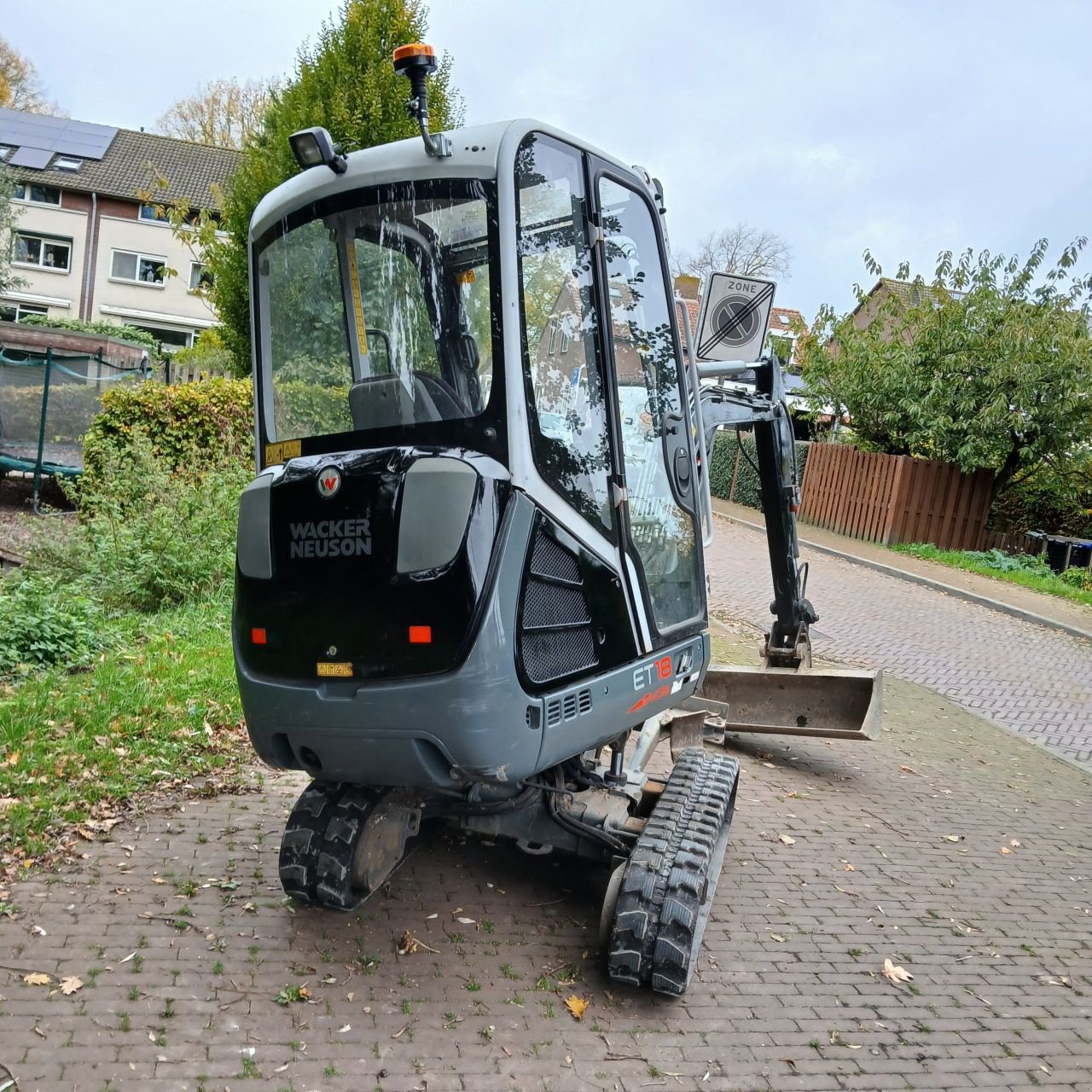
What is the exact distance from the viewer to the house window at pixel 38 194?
130 feet

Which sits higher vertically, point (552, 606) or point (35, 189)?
point (35, 189)

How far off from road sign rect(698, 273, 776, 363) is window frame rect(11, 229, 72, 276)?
39.6 metres

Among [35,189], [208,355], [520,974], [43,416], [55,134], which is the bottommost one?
[520,974]

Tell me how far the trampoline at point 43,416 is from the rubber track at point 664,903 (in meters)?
12.7

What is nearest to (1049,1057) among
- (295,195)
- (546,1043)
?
(546,1043)

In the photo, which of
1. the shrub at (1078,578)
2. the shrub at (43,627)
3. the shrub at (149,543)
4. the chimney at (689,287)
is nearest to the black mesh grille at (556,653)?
the shrub at (43,627)

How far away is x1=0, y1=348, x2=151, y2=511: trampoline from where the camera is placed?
14727 mm

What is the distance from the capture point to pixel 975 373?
62.8 feet

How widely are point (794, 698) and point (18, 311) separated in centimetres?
4000

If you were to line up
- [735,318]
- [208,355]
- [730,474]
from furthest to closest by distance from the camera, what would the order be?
[730,474]
[208,355]
[735,318]

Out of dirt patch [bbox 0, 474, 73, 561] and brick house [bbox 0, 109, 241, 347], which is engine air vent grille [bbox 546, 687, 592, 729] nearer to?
dirt patch [bbox 0, 474, 73, 561]

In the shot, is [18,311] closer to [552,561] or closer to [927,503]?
[927,503]

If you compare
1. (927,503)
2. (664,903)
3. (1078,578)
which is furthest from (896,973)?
(927,503)

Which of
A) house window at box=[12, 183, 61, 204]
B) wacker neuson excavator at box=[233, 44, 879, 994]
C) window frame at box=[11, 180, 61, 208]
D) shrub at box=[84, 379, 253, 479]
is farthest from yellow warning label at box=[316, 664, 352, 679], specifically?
house window at box=[12, 183, 61, 204]
